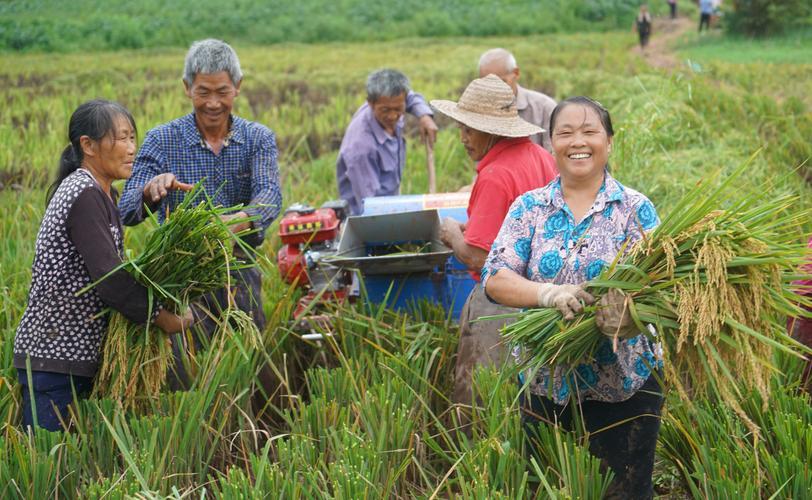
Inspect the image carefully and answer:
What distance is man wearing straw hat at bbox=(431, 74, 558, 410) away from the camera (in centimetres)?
322

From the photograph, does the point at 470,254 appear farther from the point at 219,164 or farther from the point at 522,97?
the point at 522,97

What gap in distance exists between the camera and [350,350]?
12.5ft

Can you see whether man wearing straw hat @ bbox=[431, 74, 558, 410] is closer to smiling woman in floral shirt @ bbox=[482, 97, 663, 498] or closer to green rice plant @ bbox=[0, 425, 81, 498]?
smiling woman in floral shirt @ bbox=[482, 97, 663, 498]

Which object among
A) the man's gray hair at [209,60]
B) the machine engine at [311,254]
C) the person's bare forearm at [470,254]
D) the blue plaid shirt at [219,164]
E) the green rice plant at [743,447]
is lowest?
the green rice plant at [743,447]

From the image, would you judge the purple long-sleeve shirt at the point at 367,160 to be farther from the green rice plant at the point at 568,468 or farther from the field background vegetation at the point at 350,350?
the green rice plant at the point at 568,468

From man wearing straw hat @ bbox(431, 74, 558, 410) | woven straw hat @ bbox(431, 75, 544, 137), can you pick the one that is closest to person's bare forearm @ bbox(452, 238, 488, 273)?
man wearing straw hat @ bbox(431, 74, 558, 410)

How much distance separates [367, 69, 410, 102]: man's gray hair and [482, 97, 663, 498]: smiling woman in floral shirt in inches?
89.8

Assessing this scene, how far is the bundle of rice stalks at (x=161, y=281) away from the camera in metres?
2.96

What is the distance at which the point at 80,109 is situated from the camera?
304 cm

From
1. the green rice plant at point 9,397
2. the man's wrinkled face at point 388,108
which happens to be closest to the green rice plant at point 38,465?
the green rice plant at point 9,397

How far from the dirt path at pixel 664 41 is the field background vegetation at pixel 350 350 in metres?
0.64

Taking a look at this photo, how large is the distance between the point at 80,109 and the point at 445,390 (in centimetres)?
169

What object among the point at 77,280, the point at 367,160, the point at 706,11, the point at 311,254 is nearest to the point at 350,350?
the point at 311,254

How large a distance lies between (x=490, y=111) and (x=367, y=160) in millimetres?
1528
